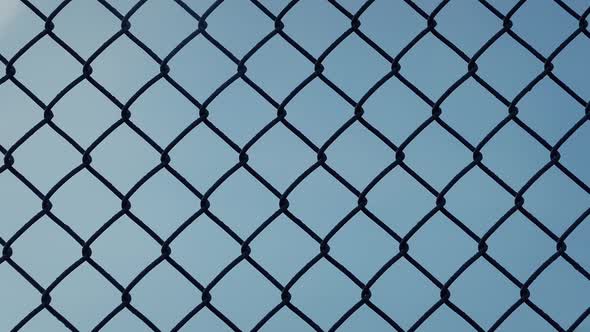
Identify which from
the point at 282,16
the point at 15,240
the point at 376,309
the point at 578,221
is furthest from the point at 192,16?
the point at 578,221

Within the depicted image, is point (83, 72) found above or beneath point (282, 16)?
beneath

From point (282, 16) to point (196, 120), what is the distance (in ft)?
1.29

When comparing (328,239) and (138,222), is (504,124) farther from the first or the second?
(138,222)

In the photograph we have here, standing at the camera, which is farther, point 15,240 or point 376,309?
point 376,309

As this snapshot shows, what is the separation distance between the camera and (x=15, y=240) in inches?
106

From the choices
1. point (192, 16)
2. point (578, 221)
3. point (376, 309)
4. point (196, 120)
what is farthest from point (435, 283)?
point (192, 16)

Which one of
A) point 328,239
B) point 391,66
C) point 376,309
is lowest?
point 376,309

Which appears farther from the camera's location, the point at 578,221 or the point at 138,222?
the point at 578,221

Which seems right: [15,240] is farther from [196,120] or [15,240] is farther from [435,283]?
[435,283]

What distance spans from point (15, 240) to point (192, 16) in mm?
793

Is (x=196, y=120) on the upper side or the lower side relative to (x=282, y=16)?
lower

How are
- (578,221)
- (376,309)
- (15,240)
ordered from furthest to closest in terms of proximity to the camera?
1. (578,221)
2. (376,309)
3. (15,240)

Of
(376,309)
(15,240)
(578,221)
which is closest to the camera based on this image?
(15,240)

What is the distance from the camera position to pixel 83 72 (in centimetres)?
274
